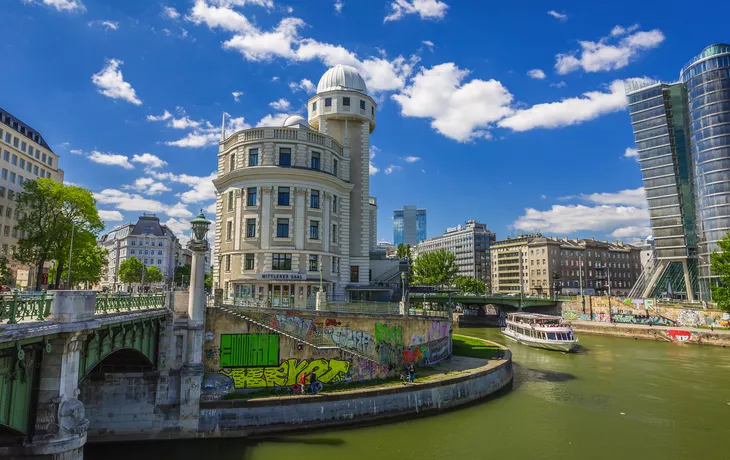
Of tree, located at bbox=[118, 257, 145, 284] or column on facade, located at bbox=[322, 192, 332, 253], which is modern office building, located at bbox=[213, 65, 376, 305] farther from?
tree, located at bbox=[118, 257, 145, 284]

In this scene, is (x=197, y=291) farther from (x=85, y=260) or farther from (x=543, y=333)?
(x=543, y=333)

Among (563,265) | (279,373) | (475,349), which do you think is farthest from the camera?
(563,265)

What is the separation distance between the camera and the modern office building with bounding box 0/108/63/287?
66.8 meters

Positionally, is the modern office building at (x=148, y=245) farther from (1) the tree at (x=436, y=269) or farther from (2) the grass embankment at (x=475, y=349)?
(2) the grass embankment at (x=475, y=349)

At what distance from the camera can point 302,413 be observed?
25.7 meters

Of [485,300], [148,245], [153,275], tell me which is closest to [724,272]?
[485,300]

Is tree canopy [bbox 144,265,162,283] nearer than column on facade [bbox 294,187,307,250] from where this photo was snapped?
No

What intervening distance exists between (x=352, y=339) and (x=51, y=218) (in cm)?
4058

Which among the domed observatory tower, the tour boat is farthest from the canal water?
the domed observatory tower

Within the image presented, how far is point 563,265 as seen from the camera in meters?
137

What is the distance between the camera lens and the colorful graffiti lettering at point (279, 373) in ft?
94.8

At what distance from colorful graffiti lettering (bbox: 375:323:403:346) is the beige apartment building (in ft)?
335

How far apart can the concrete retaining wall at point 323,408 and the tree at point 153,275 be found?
117 m

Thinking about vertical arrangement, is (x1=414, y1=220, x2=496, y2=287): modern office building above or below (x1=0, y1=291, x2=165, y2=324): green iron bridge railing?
above
